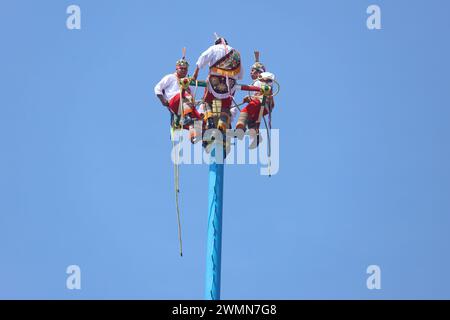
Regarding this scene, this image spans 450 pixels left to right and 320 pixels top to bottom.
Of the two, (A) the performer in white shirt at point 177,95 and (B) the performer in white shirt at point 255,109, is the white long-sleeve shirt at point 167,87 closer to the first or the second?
(A) the performer in white shirt at point 177,95

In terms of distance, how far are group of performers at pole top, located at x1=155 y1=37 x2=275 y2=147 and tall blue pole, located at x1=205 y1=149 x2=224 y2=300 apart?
133cm

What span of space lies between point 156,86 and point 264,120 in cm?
372

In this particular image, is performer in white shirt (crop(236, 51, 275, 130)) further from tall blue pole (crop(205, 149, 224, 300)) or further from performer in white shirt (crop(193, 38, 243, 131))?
tall blue pole (crop(205, 149, 224, 300))

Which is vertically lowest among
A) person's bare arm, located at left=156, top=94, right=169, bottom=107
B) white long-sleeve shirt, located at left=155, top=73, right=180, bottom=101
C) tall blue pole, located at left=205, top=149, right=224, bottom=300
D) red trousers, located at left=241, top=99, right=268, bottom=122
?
tall blue pole, located at left=205, top=149, right=224, bottom=300

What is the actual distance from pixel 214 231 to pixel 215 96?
15.0 feet

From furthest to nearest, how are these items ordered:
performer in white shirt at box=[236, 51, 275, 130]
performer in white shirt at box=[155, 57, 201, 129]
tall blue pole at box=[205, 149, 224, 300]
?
1. performer in white shirt at box=[236, 51, 275, 130]
2. performer in white shirt at box=[155, 57, 201, 129]
3. tall blue pole at box=[205, 149, 224, 300]

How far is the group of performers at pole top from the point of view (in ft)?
177

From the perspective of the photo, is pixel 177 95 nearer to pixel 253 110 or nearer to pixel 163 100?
pixel 163 100

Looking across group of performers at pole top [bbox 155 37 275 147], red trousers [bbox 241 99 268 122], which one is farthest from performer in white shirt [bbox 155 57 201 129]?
red trousers [bbox 241 99 268 122]

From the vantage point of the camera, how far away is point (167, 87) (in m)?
55.5

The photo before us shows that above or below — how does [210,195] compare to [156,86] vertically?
below
